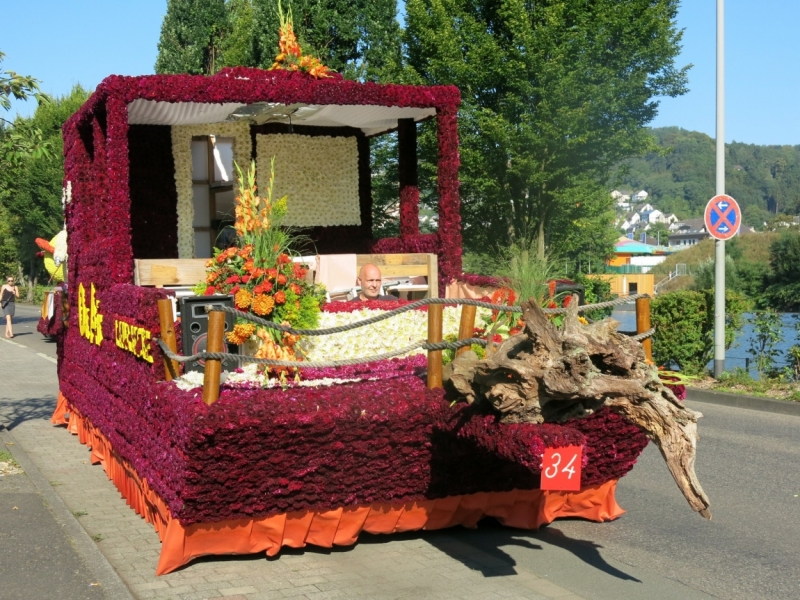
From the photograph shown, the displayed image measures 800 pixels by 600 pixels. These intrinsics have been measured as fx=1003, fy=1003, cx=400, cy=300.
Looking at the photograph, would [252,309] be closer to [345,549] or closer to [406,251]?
[345,549]

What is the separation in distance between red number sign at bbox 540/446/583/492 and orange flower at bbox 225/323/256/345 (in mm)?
2358

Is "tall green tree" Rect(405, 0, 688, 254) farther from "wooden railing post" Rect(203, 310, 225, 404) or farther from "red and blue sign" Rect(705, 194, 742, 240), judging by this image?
"wooden railing post" Rect(203, 310, 225, 404)

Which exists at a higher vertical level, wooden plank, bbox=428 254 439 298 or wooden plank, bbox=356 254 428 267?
wooden plank, bbox=356 254 428 267

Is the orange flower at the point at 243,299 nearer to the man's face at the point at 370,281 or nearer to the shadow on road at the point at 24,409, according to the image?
the man's face at the point at 370,281

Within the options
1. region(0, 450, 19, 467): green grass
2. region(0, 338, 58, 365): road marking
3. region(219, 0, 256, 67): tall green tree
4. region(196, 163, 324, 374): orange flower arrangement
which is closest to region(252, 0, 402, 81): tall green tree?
region(219, 0, 256, 67): tall green tree

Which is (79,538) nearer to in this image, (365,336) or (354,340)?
(354,340)

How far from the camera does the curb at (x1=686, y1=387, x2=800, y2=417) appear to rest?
1409 cm

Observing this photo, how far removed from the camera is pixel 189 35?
3456 cm

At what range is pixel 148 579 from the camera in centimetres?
650

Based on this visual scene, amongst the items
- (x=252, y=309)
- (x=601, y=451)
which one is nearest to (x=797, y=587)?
(x=601, y=451)

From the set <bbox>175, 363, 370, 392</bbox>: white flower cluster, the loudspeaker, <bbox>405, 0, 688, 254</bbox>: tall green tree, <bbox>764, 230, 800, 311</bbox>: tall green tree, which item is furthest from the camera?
<bbox>764, 230, 800, 311</bbox>: tall green tree

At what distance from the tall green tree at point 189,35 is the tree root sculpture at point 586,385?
3024cm

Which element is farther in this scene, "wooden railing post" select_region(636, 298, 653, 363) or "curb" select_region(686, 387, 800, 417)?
"curb" select_region(686, 387, 800, 417)

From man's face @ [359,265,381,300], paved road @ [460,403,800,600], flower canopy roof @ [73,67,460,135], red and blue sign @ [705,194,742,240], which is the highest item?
flower canopy roof @ [73,67,460,135]
